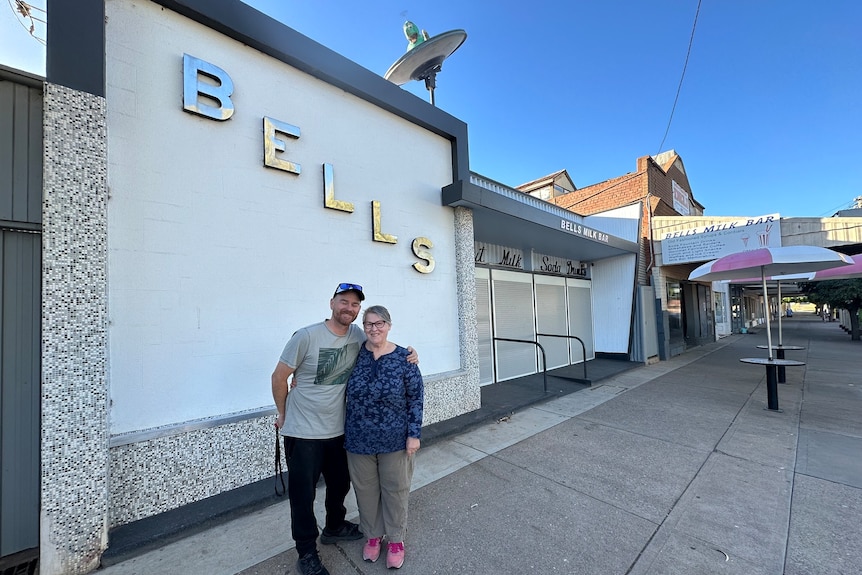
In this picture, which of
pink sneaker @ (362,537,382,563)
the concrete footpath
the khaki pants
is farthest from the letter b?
pink sneaker @ (362,537,382,563)

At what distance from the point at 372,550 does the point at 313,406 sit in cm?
98

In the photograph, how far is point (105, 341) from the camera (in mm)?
2107

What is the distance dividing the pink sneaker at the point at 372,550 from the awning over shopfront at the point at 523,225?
351 cm

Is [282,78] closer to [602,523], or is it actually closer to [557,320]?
[602,523]

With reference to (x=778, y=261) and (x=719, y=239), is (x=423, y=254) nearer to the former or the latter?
(x=778, y=261)

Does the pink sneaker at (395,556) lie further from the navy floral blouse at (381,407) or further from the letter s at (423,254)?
the letter s at (423,254)

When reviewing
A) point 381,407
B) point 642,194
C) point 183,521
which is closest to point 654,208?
point 642,194

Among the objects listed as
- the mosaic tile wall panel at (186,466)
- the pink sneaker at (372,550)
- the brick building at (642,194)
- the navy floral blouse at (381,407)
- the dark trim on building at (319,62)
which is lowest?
the pink sneaker at (372,550)

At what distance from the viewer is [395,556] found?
78.5 inches

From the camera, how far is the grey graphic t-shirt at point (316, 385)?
6.33ft

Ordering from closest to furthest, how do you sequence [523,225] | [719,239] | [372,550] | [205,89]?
[372,550], [205,89], [523,225], [719,239]

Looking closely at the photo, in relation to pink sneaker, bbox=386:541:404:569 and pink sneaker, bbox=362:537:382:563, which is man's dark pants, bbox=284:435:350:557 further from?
pink sneaker, bbox=386:541:404:569

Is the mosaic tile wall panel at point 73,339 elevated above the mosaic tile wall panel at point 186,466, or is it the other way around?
the mosaic tile wall panel at point 73,339

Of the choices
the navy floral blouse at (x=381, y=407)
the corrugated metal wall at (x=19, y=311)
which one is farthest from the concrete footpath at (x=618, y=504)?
the navy floral blouse at (x=381, y=407)
